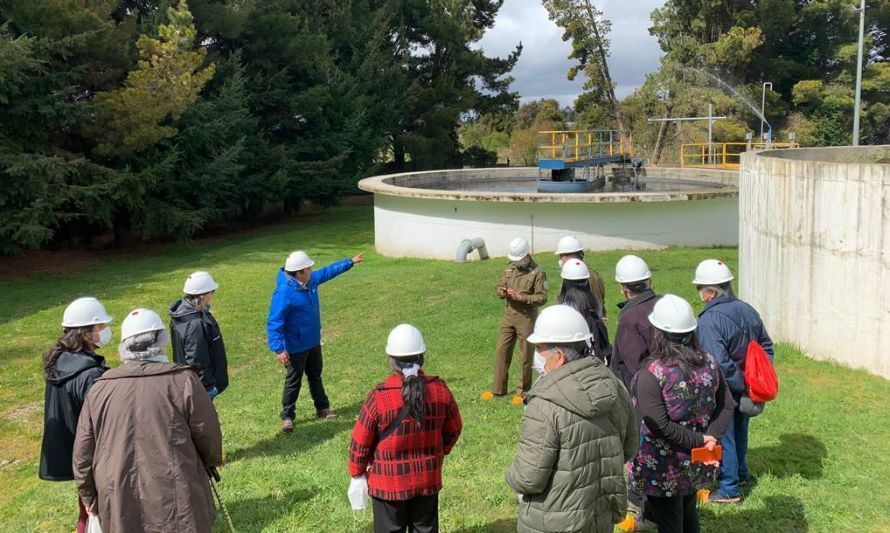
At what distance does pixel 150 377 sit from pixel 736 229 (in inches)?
662

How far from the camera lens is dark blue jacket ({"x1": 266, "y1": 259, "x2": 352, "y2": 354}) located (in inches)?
251

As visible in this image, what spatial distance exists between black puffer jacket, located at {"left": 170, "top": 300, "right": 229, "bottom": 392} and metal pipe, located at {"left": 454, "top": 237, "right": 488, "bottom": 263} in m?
11.4

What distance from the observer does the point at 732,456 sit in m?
4.95

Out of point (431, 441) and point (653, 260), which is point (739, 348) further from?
point (653, 260)

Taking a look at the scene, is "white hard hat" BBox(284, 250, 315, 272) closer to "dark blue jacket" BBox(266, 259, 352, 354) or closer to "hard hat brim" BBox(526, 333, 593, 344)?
"dark blue jacket" BBox(266, 259, 352, 354)

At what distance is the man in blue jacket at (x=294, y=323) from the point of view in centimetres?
638

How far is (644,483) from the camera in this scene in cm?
384

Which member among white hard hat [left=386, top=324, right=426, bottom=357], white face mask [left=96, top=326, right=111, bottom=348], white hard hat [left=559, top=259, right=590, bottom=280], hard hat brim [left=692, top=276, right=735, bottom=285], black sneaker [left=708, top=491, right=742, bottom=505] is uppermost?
hard hat brim [left=692, top=276, right=735, bottom=285]

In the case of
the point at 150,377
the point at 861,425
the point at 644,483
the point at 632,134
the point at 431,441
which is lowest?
the point at 861,425

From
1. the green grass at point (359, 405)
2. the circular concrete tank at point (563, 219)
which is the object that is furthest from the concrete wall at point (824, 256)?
the circular concrete tank at point (563, 219)

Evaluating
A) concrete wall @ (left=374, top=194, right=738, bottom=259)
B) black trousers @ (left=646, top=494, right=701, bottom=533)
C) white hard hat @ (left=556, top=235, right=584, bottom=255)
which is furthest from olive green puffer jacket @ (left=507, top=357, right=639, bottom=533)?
concrete wall @ (left=374, top=194, right=738, bottom=259)

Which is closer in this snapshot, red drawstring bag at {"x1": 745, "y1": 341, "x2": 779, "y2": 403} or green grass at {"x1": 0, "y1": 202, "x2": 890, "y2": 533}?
red drawstring bag at {"x1": 745, "y1": 341, "x2": 779, "y2": 403}

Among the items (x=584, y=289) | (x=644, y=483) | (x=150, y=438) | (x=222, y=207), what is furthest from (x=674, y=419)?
(x=222, y=207)

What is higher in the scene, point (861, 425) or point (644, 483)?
point (644, 483)
